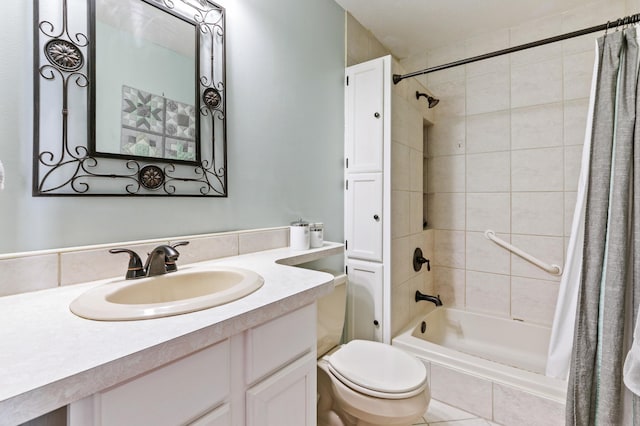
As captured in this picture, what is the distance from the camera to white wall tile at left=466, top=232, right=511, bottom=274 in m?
2.20

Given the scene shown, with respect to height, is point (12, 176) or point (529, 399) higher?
point (12, 176)

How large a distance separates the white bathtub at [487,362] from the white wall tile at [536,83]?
5.31 feet

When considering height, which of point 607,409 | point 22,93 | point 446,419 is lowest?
point 446,419

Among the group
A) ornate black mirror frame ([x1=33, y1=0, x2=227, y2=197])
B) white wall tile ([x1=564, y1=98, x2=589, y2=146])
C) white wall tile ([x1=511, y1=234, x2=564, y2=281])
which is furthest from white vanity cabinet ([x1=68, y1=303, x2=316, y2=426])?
white wall tile ([x1=564, y1=98, x2=589, y2=146])

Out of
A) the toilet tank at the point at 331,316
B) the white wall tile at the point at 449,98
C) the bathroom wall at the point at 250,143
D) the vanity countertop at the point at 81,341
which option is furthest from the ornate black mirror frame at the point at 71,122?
the white wall tile at the point at 449,98

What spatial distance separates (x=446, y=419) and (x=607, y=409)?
2.29ft

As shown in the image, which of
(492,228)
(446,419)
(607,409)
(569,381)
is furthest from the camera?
(492,228)

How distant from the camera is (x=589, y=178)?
1239 millimetres

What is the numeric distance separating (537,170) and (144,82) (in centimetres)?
243

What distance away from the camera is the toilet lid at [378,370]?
1152mm

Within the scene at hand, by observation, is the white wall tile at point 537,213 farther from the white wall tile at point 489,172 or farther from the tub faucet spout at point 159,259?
the tub faucet spout at point 159,259

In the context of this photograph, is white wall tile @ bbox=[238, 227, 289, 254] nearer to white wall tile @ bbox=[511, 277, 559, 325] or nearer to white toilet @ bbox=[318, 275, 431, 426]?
white toilet @ bbox=[318, 275, 431, 426]

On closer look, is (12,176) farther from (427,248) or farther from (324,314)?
(427,248)

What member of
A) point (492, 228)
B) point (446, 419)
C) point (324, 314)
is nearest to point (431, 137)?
point (492, 228)
